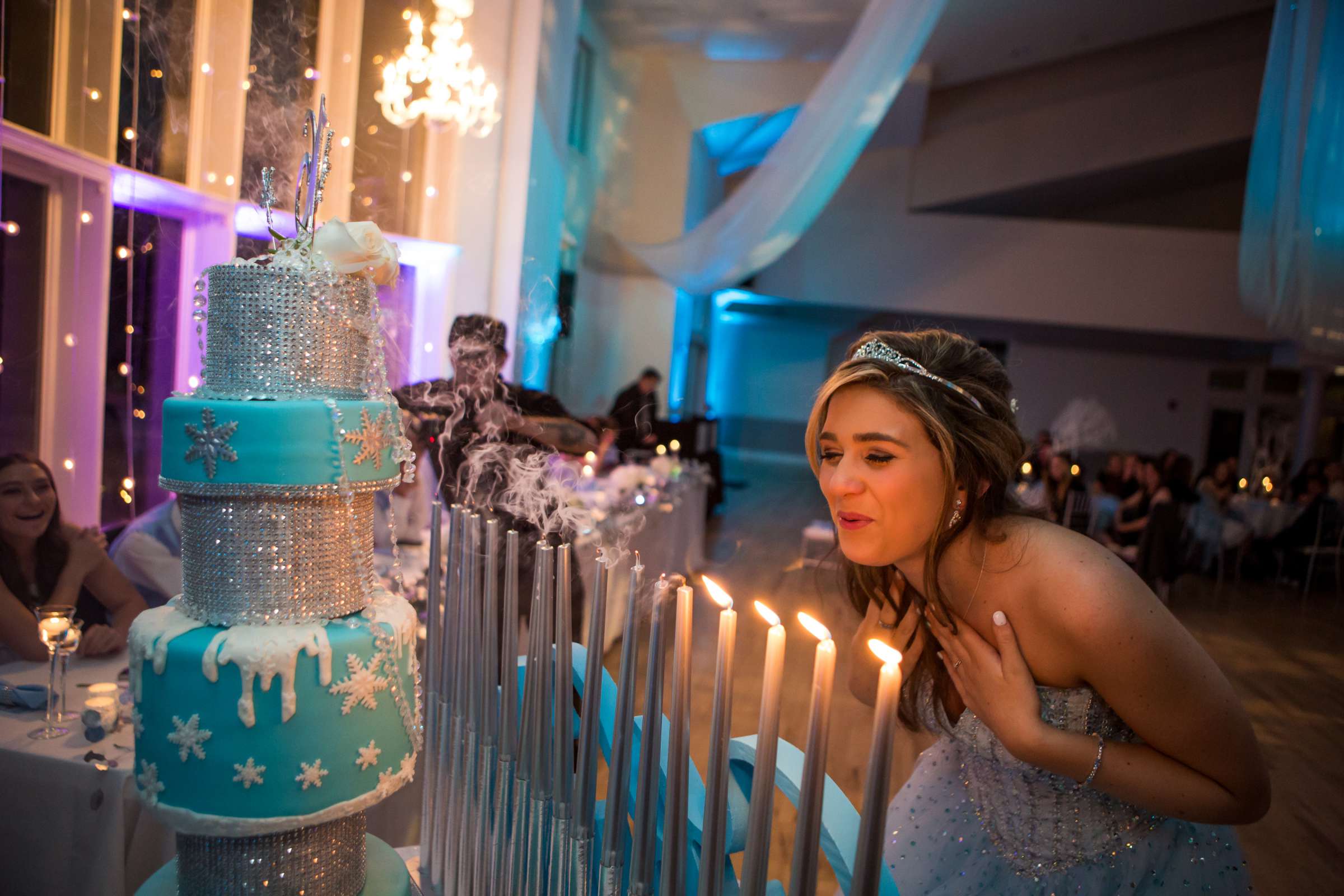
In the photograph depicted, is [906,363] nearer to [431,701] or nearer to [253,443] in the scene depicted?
[253,443]

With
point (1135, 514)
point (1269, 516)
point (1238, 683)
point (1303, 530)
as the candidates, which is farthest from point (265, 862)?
point (1269, 516)

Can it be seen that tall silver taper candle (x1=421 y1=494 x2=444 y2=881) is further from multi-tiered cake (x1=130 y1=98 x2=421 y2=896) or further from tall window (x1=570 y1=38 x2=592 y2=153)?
tall window (x1=570 y1=38 x2=592 y2=153)

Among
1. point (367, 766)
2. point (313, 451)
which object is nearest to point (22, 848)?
point (367, 766)

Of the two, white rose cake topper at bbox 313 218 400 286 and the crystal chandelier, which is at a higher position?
the crystal chandelier

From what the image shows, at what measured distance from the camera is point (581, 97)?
33.1 feet

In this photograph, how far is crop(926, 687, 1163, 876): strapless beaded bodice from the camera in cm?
143

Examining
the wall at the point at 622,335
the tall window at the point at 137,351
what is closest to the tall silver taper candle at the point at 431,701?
the tall window at the point at 137,351

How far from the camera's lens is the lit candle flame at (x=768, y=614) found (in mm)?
904

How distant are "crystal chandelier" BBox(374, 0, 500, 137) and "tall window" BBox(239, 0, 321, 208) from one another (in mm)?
883

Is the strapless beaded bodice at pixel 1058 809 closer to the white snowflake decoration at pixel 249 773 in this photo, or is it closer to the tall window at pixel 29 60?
the white snowflake decoration at pixel 249 773

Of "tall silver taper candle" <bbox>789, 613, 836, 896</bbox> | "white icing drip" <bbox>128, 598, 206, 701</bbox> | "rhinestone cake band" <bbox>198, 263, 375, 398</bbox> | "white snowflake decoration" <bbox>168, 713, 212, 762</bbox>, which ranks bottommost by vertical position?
"white snowflake decoration" <bbox>168, 713, 212, 762</bbox>

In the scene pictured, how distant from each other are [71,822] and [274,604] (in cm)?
105

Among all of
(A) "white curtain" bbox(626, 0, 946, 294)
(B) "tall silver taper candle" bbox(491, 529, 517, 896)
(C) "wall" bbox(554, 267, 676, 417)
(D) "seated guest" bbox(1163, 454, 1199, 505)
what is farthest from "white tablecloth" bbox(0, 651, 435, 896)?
(C) "wall" bbox(554, 267, 676, 417)

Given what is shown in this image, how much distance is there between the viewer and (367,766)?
1.40 m
